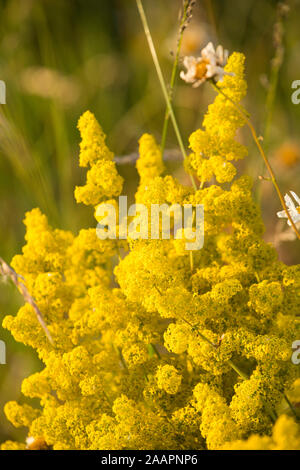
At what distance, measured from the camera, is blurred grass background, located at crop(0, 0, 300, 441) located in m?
1.12

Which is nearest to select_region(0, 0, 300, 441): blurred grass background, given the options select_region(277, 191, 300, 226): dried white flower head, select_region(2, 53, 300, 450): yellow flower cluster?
select_region(2, 53, 300, 450): yellow flower cluster

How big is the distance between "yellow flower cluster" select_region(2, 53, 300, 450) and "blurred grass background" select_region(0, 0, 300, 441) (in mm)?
285

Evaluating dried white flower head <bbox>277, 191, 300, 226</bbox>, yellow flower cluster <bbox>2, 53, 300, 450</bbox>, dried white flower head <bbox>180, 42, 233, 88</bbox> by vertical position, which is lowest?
yellow flower cluster <bbox>2, 53, 300, 450</bbox>

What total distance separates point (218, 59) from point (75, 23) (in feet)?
5.29

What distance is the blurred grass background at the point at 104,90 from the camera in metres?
1.12

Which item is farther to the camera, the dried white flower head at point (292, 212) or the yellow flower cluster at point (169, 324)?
the dried white flower head at point (292, 212)

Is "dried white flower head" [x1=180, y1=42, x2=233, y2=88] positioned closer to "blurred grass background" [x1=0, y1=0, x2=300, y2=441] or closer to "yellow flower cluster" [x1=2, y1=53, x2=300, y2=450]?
"yellow flower cluster" [x1=2, y1=53, x2=300, y2=450]

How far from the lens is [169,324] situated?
1.66ft

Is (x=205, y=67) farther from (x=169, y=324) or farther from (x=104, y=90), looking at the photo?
(x=104, y=90)

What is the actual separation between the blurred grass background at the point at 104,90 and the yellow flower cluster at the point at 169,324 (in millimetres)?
285

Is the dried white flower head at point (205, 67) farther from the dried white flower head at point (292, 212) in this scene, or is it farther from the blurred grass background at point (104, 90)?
the blurred grass background at point (104, 90)

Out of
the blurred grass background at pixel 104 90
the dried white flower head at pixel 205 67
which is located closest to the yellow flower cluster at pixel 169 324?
the dried white flower head at pixel 205 67
